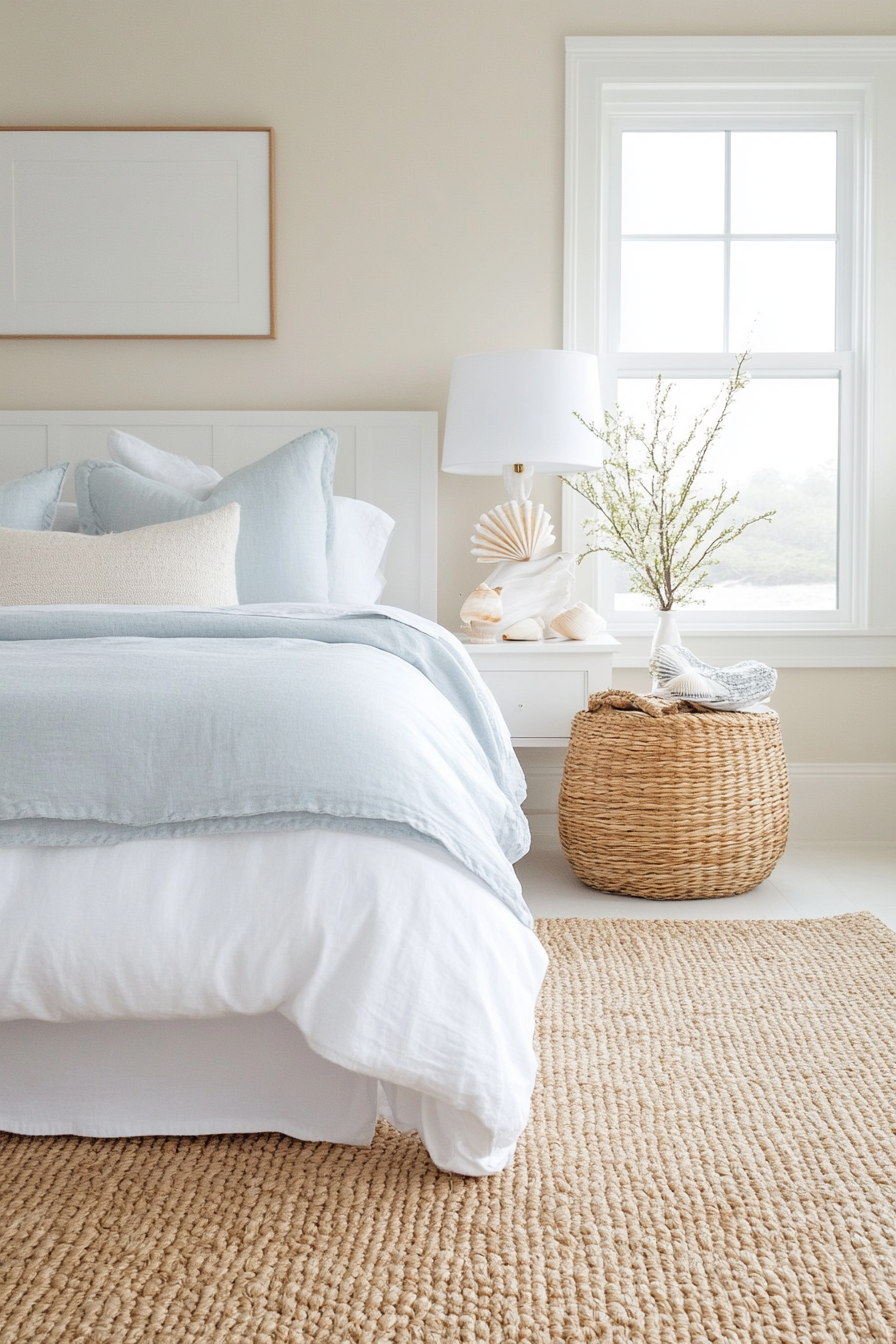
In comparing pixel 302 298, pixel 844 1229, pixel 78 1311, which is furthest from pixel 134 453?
pixel 844 1229

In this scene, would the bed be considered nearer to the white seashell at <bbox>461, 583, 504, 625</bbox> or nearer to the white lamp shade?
the white seashell at <bbox>461, 583, 504, 625</bbox>

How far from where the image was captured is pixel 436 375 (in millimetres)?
3379

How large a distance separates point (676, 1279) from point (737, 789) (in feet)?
5.34

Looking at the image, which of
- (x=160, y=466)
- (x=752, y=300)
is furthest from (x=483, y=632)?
(x=752, y=300)

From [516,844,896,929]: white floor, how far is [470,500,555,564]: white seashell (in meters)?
0.89

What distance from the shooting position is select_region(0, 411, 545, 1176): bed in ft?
4.13

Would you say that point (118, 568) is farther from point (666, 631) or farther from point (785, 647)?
point (785, 647)

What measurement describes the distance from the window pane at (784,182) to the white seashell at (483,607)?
1495mm

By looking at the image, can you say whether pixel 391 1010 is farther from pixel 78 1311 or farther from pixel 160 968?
pixel 78 1311

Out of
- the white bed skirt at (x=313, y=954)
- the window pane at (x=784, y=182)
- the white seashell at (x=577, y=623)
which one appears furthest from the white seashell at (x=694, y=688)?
the window pane at (x=784, y=182)

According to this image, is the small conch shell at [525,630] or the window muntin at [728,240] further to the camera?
the window muntin at [728,240]

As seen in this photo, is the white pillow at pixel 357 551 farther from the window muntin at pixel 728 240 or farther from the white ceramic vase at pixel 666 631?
the window muntin at pixel 728 240

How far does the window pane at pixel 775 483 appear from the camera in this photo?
11.4 ft

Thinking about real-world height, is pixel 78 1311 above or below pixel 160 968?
below
